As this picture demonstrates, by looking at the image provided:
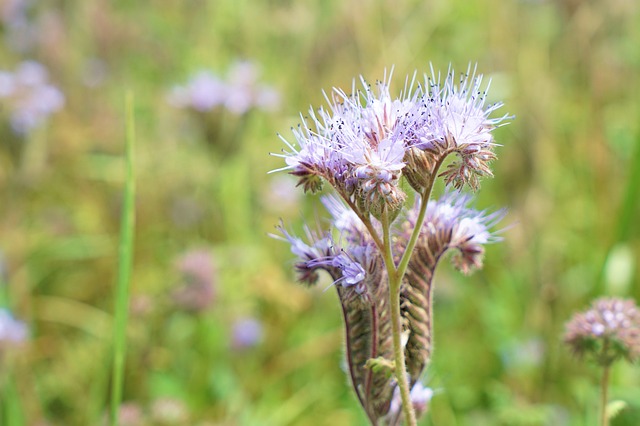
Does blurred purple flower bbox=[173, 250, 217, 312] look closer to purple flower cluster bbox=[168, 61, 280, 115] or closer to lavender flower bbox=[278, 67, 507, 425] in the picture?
purple flower cluster bbox=[168, 61, 280, 115]

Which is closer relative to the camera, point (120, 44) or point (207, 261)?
point (207, 261)

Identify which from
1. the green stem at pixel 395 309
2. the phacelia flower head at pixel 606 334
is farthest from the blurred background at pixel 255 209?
the green stem at pixel 395 309

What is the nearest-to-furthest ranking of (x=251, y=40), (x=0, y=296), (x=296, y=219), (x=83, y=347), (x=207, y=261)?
(x=0, y=296), (x=207, y=261), (x=83, y=347), (x=296, y=219), (x=251, y=40)

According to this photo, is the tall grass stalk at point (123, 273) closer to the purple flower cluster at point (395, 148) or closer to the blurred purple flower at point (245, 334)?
the purple flower cluster at point (395, 148)

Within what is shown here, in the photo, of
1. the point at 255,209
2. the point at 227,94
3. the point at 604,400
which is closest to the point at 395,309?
the point at 604,400

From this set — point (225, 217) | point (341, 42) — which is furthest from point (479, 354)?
point (341, 42)

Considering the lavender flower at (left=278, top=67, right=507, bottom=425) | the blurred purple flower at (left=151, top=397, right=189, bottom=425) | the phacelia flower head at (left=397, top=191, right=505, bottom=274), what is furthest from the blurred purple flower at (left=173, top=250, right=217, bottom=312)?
the phacelia flower head at (left=397, top=191, right=505, bottom=274)

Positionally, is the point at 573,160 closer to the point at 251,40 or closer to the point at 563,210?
the point at 563,210
